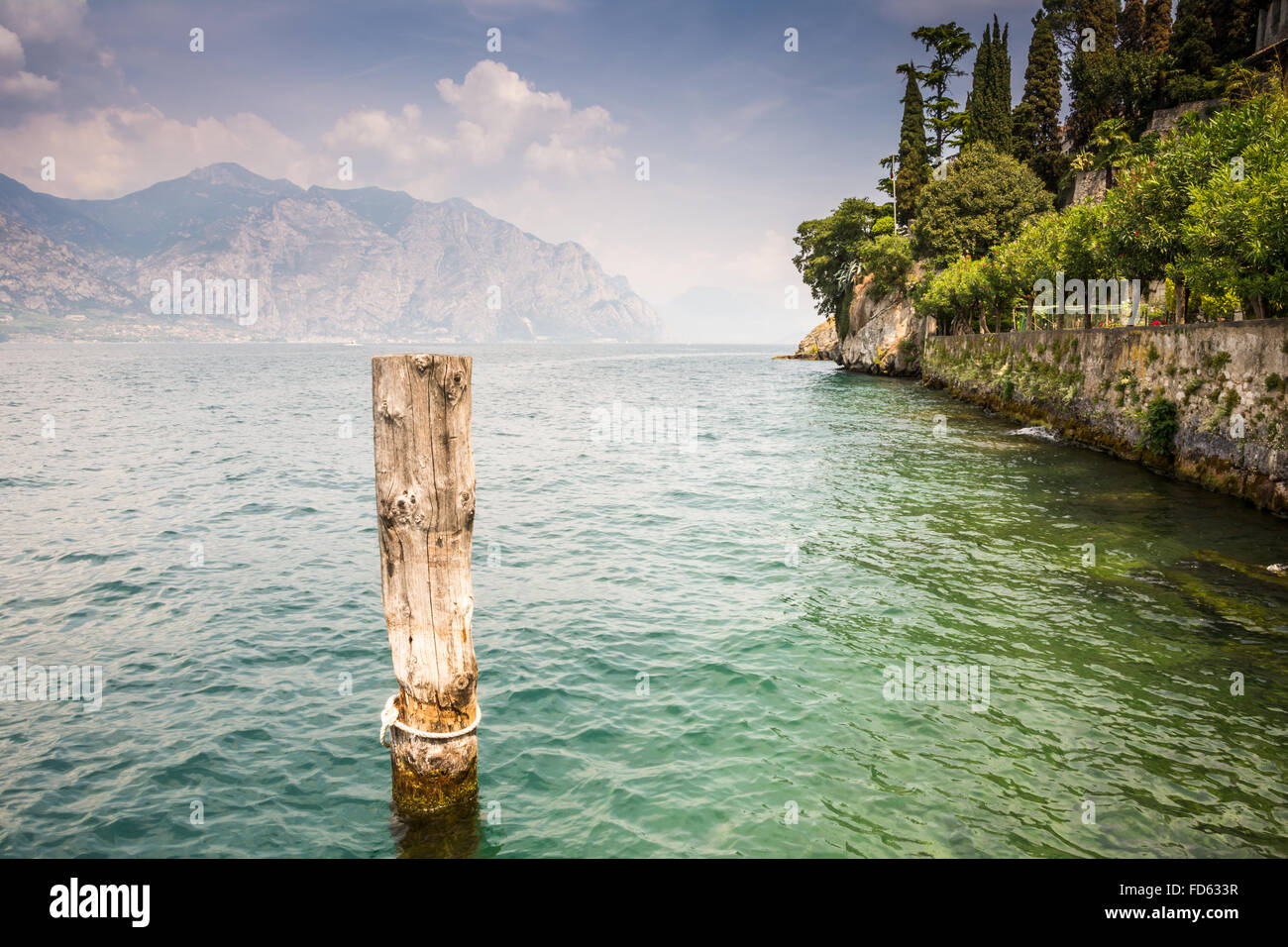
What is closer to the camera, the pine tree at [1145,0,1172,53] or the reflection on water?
the reflection on water

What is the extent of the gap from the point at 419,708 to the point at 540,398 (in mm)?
58714

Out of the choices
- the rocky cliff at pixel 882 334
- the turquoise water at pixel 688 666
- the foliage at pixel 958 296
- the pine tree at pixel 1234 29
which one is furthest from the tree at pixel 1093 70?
the turquoise water at pixel 688 666

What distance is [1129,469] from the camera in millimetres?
26016

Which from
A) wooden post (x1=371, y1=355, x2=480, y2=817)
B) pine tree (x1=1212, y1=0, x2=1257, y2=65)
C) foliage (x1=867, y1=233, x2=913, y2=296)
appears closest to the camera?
wooden post (x1=371, y1=355, x2=480, y2=817)

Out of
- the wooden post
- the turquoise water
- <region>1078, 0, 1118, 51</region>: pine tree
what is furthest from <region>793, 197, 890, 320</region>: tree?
the wooden post

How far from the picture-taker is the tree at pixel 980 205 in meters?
65.1

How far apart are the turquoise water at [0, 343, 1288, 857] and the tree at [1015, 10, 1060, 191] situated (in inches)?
2811

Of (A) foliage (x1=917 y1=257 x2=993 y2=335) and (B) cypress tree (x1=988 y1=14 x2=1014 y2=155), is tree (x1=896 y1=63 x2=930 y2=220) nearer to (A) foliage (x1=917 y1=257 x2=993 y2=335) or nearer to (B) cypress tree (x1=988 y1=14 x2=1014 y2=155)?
(B) cypress tree (x1=988 y1=14 x2=1014 y2=155)

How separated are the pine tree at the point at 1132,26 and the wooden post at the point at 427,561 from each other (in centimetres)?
10415

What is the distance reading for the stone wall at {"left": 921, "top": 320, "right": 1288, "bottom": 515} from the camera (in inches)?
795

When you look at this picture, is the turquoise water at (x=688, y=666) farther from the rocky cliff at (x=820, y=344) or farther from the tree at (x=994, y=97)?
the rocky cliff at (x=820, y=344)

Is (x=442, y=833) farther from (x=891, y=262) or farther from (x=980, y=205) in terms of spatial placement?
(x=891, y=262)

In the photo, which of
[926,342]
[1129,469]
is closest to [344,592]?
[1129,469]
